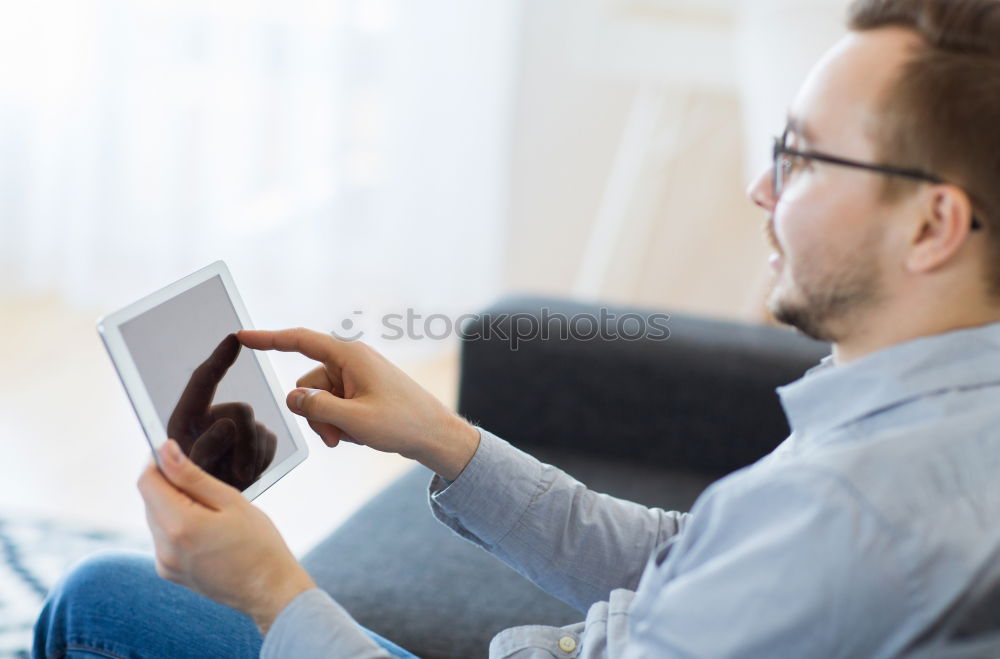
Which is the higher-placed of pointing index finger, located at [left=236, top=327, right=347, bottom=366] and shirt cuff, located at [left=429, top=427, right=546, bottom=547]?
pointing index finger, located at [left=236, top=327, right=347, bottom=366]

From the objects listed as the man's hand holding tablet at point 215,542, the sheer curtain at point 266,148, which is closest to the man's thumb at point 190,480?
the man's hand holding tablet at point 215,542

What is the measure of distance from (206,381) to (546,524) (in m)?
0.34

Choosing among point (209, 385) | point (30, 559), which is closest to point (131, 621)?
point (209, 385)

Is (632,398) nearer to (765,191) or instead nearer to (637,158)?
(765,191)

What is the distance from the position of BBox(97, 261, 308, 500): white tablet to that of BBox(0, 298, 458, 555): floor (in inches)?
39.5

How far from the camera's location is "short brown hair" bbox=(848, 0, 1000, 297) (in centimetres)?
77

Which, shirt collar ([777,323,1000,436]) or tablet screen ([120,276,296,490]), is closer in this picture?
shirt collar ([777,323,1000,436])

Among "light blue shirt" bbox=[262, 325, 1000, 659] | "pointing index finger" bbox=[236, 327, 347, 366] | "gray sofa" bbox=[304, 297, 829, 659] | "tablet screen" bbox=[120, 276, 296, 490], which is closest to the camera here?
"light blue shirt" bbox=[262, 325, 1000, 659]

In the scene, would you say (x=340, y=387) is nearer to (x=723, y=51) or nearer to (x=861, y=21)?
(x=861, y=21)

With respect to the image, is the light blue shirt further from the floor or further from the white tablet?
the floor

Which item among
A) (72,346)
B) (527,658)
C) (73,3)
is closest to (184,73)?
(73,3)

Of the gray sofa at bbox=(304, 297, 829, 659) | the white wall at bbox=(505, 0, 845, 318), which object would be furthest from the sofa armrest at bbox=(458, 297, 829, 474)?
the white wall at bbox=(505, 0, 845, 318)

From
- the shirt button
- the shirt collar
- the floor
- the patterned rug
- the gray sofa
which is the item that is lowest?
the floor

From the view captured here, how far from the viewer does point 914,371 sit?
78 centimetres
